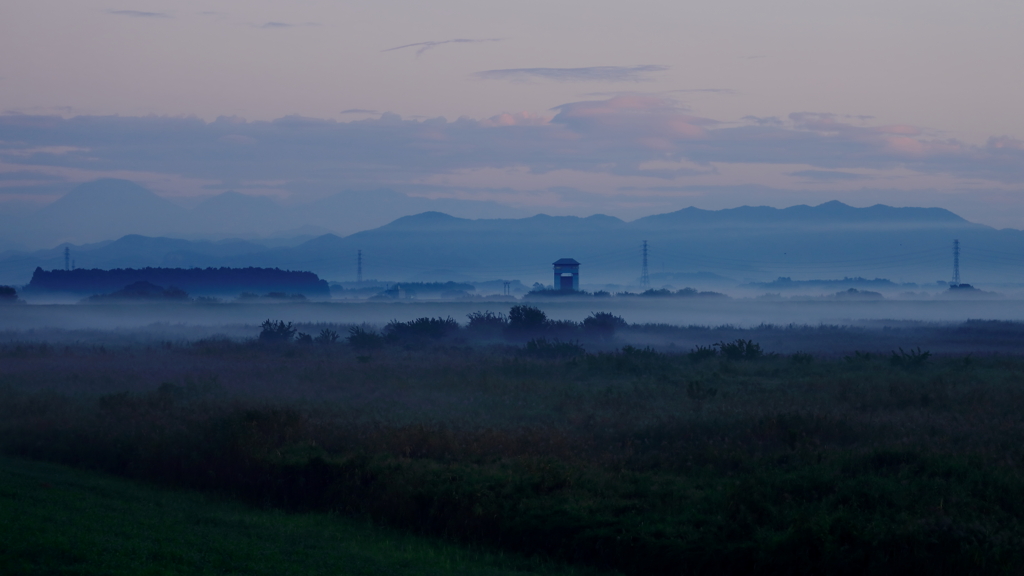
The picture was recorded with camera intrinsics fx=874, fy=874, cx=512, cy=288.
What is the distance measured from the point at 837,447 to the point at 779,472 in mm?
2574

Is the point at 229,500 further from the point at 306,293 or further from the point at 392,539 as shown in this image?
the point at 306,293

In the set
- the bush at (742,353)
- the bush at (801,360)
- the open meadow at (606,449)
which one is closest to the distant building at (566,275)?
the bush at (742,353)

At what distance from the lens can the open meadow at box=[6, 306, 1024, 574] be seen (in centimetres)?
1077

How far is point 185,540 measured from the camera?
11016 millimetres

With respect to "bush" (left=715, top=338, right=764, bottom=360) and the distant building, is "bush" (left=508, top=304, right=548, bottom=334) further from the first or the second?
the distant building

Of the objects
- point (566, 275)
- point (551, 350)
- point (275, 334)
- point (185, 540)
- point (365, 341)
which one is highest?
point (566, 275)

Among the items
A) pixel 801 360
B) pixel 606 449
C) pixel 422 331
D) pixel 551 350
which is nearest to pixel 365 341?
pixel 422 331

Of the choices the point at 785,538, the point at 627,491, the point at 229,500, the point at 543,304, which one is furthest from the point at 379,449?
the point at 543,304

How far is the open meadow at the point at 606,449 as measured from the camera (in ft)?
35.3

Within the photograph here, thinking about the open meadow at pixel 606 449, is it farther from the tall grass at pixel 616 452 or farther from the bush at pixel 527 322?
the bush at pixel 527 322

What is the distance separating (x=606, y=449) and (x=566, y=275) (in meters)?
84.0

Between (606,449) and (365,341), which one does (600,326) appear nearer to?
(365,341)

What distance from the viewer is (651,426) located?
1755 centimetres

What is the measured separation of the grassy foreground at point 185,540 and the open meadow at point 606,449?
31.8 inches
